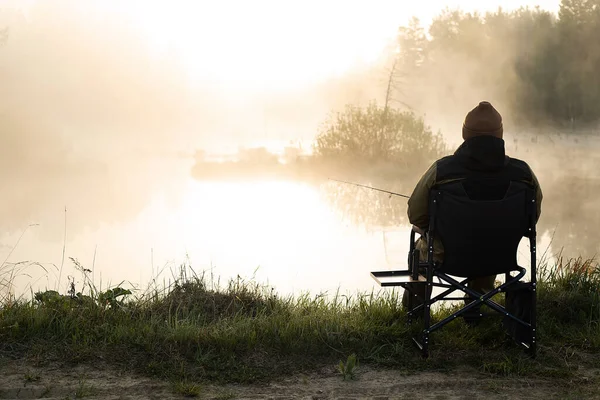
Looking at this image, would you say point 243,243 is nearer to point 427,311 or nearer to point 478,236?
point 427,311

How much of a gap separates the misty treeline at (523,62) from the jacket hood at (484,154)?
64.0ft

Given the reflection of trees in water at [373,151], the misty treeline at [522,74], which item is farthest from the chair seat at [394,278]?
the misty treeline at [522,74]

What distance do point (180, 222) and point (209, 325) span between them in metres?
11.4

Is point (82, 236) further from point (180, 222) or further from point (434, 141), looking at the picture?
point (434, 141)

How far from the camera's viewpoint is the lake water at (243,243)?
9.76m

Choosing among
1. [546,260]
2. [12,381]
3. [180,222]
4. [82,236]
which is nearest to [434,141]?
[180,222]

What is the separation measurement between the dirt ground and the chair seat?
1.53ft

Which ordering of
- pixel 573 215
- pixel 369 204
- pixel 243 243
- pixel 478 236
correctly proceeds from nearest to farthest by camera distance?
1. pixel 478 236
2. pixel 243 243
3. pixel 369 204
4. pixel 573 215

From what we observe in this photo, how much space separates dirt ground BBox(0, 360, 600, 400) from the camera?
10.7 ft

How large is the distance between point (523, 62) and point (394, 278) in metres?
21.7

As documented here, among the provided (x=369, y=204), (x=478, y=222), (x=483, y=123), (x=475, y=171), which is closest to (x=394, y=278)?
(x=478, y=222)

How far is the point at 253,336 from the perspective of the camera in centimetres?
378

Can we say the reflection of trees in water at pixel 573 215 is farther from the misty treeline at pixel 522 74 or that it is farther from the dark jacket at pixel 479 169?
the dark jacket at pixel 479 169

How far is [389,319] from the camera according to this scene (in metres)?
4.13
